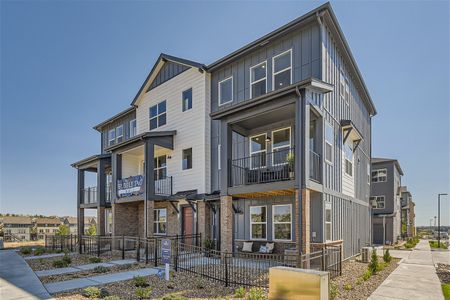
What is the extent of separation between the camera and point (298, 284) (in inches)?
212

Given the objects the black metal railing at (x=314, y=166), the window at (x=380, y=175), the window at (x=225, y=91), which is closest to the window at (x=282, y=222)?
the black metal railing at (x=314, y=166)

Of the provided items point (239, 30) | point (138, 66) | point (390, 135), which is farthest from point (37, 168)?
point (390, 135)

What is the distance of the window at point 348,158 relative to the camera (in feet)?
53.1

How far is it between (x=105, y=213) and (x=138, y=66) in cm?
1075

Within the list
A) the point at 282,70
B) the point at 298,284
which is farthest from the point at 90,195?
the point at 298,284

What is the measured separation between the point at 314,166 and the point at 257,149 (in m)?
3.21

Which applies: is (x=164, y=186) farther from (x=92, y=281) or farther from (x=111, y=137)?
(x=111, y=137)

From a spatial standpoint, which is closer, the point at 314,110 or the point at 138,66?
the point at 314,110

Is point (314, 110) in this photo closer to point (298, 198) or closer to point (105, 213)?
point (298, 198)

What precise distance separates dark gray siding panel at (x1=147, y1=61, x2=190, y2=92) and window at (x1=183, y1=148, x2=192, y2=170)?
185 inches

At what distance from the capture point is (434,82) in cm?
1948

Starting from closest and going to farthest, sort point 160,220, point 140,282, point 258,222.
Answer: point 140,282 < point 258,222 < point 160,220

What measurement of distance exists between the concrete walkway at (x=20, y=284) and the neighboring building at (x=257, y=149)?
569cm

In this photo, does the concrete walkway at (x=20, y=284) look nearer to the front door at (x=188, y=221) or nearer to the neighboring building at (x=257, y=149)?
the neighboring building at (x=257, y=149)
